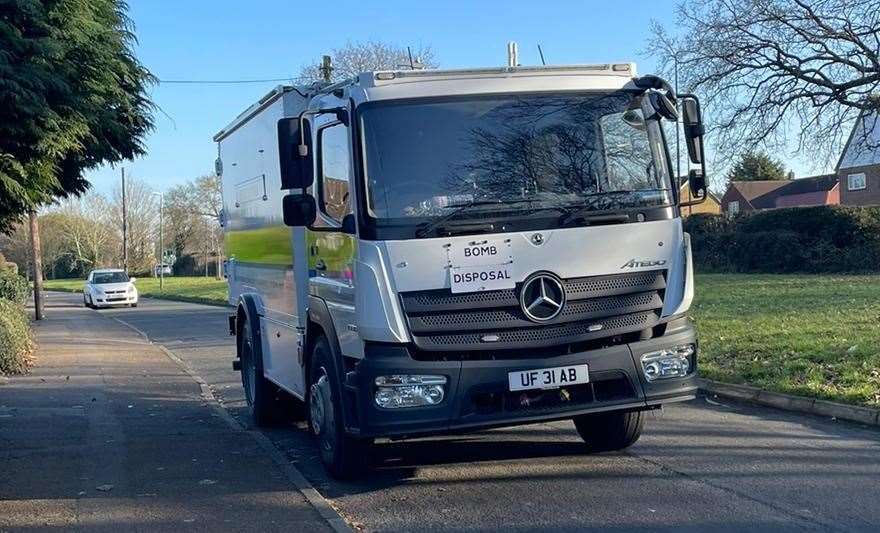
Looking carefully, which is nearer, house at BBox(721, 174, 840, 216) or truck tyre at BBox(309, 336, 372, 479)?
truck tyre at BBox(309, 336, 372, 479)

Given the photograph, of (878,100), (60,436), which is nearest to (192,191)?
(878,100)

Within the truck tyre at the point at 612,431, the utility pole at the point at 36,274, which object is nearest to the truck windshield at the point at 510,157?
the truck tyre at the point at 612,431

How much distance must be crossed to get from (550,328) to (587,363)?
34cm

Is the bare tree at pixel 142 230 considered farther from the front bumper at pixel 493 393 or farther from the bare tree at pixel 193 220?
the front bumper at pixel 493 393

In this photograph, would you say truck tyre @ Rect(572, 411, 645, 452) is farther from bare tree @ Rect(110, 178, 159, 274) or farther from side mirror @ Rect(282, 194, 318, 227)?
bare tree @ Rect(110, 178, 159, 274)

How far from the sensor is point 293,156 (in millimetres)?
6762

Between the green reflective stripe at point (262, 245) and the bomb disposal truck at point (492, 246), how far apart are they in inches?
50.7

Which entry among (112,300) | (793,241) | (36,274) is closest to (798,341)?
(793,241)

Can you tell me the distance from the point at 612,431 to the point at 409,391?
218cm

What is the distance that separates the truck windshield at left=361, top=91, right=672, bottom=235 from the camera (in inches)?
247

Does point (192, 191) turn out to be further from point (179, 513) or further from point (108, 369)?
point (179, 513)

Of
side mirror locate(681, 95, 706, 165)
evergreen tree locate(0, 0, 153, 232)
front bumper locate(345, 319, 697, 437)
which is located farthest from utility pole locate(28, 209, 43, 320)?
side mirror locate(681, 95, 706, 165)

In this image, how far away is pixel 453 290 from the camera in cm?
615

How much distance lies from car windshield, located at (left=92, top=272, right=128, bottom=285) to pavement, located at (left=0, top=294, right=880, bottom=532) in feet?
110
